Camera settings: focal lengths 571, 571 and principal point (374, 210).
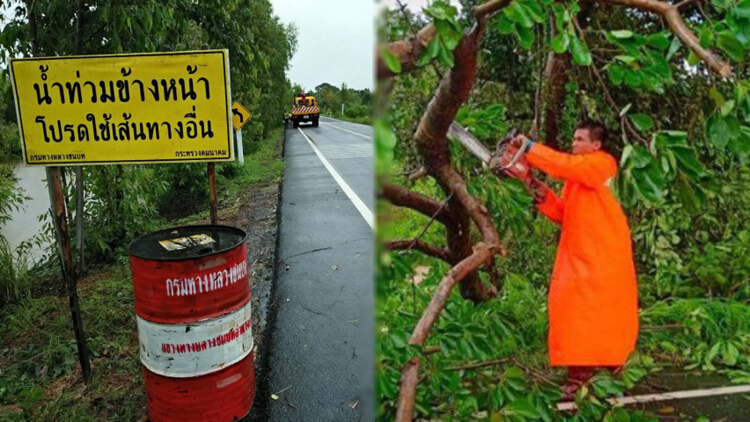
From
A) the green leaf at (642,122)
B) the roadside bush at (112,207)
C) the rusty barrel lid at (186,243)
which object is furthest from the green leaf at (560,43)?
the roadside bush at (112,207)

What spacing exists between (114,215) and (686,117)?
523 centimetres

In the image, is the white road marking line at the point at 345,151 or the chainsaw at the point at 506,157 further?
the white road marking line at the point at 345,151

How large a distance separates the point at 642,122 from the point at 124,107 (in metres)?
2.38

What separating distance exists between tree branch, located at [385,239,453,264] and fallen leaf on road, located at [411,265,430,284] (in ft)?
0.10

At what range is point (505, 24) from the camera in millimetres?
1112

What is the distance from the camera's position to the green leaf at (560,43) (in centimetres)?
117

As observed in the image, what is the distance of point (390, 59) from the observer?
0.81 meters

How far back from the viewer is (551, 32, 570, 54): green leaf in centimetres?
117

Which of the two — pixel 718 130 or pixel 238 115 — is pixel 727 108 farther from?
pixel 238 115

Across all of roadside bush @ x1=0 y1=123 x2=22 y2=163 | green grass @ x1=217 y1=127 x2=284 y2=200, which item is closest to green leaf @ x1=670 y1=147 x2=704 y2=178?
green grass @ x1=217 y1=127 x2=284 y2=200

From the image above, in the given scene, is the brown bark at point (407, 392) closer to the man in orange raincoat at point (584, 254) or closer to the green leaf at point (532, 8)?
the man in orange raincoat at point (584, 254)

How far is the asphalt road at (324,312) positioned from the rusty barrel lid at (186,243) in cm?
64

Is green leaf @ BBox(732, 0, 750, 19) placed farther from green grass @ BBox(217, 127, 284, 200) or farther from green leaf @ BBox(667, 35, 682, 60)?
green grass @ BBox(217, 127, 284, 200)

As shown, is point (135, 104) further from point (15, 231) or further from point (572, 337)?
point (15, 231)
